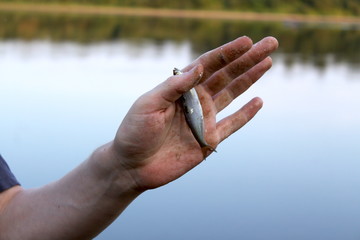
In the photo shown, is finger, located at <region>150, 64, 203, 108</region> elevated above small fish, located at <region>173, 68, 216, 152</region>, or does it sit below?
above

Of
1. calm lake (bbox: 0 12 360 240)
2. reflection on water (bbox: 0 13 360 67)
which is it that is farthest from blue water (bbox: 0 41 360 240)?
reflection on water (bbox: 0 13 360 67)

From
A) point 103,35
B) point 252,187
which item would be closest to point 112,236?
point 252,187

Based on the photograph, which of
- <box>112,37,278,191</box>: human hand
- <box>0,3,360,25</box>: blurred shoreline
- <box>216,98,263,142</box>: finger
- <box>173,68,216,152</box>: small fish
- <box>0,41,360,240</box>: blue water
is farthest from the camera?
<box>0,3,360,25</box>: blurred shoreline

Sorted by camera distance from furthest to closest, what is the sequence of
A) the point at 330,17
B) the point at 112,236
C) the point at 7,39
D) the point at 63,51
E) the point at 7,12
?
the point at 330,17 < the point at 7,12 < the point at 7,39 < the point at 63,51 < the point at 112,236

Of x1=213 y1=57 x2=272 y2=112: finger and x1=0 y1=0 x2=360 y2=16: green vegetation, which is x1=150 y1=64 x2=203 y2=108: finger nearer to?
x1=213 y1=57 x2=272 y2=112: finger

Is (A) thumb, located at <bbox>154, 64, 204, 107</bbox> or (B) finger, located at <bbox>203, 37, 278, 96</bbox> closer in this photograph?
(A) thumb, located at <bbox>154, 64, 204, 107</bbox>

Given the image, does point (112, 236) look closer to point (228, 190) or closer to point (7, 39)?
point (228, 190)

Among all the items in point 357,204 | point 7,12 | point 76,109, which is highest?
point 7,12

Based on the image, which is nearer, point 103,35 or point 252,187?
point 252,187
